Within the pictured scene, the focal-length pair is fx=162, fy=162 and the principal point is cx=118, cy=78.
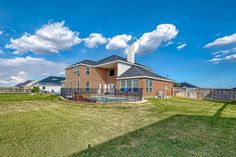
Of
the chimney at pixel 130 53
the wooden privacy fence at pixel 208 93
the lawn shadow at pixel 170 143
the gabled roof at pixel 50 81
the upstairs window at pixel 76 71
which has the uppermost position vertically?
the chimney at pixel 130 53

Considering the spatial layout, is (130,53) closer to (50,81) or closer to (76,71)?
(76,71)

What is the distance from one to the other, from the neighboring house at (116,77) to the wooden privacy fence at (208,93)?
6.15ft

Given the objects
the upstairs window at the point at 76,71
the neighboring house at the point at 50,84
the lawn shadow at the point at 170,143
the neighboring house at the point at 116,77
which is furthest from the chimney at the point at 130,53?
the neighboring house at the point at 50,84

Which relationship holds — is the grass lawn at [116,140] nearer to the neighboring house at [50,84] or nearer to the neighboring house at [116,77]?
the neighboring house at [116,77]

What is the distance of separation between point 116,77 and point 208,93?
1368cm

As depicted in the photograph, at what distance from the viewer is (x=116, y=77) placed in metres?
24.7

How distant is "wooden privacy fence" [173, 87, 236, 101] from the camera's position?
2181 centimetres

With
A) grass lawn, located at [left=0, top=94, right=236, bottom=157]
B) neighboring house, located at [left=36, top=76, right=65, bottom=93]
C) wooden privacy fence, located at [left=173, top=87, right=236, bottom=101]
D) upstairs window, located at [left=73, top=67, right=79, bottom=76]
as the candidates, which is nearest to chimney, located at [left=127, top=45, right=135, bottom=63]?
wooden privacy fence, located at [left=173, top=87, right=236, bottom=101]

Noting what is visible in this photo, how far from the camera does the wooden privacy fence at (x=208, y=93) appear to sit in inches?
859

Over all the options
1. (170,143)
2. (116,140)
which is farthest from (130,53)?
(170,143)

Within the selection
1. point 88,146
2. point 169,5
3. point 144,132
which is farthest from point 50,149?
point 169,5

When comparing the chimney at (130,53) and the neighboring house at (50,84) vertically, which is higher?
the chimney at (130,53)

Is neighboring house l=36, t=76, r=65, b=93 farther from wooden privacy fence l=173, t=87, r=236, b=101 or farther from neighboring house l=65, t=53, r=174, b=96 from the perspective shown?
wooden privacy fence l=173, t=87, r=236, b=101

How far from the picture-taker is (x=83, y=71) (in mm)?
28891
